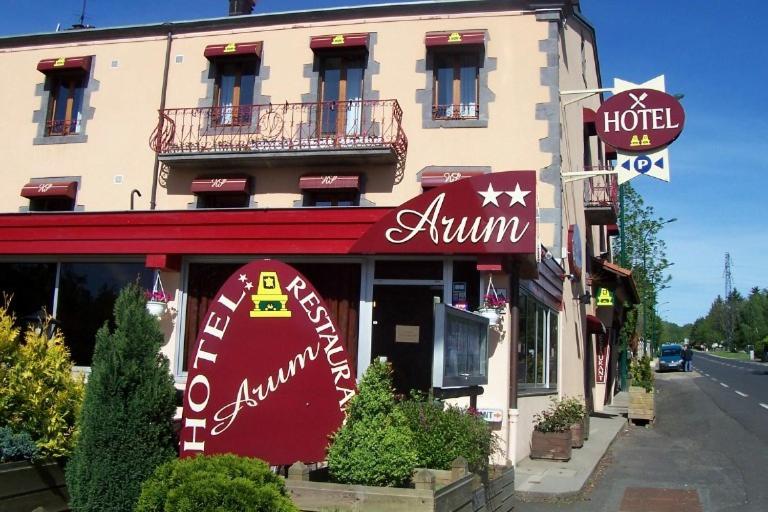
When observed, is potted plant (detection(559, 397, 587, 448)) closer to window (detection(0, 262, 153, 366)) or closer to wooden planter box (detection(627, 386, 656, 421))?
wooden planter box (detection(627, 386, 656, 421))

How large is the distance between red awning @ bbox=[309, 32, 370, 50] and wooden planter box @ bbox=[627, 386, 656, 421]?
33.4 feet

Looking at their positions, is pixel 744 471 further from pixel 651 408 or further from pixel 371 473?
pixel 371 473

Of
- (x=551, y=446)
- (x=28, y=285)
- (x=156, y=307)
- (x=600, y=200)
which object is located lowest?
(x=551, y=446)

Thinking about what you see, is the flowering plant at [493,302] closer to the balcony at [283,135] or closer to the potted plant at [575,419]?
the potted plant at [575,419]

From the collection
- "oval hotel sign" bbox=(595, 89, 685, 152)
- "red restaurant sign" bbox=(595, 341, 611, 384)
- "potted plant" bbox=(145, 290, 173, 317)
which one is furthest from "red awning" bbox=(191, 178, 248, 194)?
"red restaurant sign" bbox=(595, 341, 611, 384)

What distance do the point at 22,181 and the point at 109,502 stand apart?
12764 mm

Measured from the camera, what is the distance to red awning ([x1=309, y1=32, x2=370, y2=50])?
47.9 feet

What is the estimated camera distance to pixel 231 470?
14.8 feet

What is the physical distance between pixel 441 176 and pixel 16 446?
9462 mm

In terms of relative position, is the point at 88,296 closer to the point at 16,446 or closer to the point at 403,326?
the point at 403,326

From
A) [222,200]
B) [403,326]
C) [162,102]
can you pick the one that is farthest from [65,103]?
[403,326]

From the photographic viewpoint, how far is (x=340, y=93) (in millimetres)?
15031

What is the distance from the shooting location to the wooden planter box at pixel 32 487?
5625 millimetres

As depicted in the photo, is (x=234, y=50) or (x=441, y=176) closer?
(x=441, y=176)
